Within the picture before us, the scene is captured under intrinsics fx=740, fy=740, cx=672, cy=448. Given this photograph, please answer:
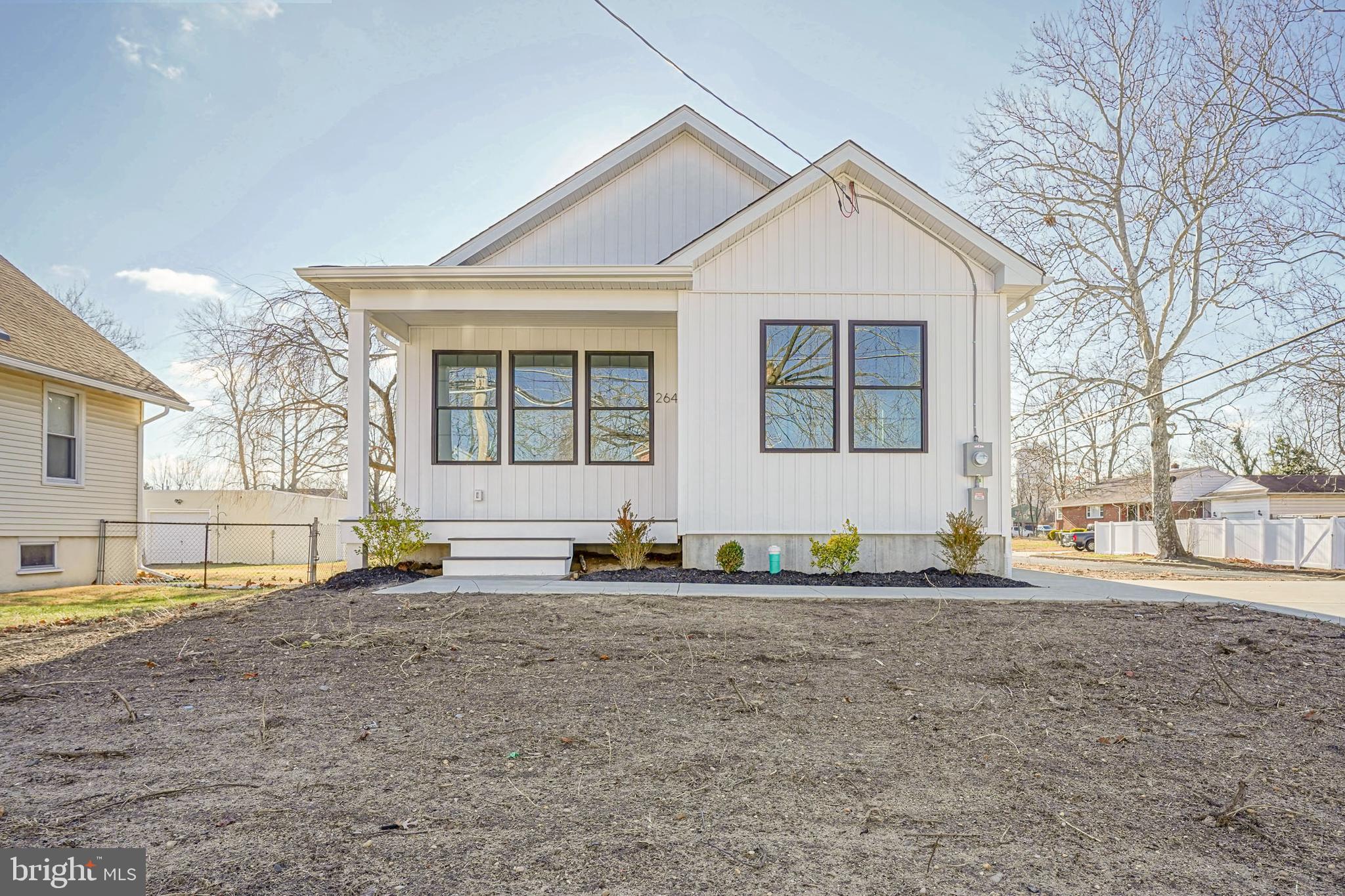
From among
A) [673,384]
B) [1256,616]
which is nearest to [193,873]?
[1256,616]

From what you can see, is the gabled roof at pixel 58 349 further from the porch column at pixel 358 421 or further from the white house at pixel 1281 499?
the white house at pixel 1281 499

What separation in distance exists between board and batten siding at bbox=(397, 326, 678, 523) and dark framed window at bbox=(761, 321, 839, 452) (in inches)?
61.3

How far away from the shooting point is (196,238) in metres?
16.6

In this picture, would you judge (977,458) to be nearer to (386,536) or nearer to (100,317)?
(386,536)

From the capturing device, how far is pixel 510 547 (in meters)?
8.73

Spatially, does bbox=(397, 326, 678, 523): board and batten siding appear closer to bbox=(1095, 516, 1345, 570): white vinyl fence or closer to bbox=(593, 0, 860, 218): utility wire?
A: bbox=(593, 0, 860, 218): utility wire

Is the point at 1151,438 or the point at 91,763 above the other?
the point at 1151,438

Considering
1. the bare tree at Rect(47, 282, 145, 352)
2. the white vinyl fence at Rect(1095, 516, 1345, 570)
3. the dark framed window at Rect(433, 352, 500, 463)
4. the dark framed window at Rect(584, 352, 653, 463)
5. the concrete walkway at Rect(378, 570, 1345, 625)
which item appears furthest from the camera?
the bare tree at Rect(47, 282, 145, 352)

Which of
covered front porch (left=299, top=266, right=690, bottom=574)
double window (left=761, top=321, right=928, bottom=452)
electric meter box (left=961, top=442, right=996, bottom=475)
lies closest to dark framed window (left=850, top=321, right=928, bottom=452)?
double window (left=761, top=321, right=928, bottom=452)

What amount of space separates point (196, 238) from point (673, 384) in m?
13.3

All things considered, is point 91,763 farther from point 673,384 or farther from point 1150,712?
point 673,384

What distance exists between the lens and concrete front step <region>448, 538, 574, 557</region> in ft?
28.5

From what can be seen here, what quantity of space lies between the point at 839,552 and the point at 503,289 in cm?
494

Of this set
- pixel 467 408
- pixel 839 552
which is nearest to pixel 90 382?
pixel 467 408
